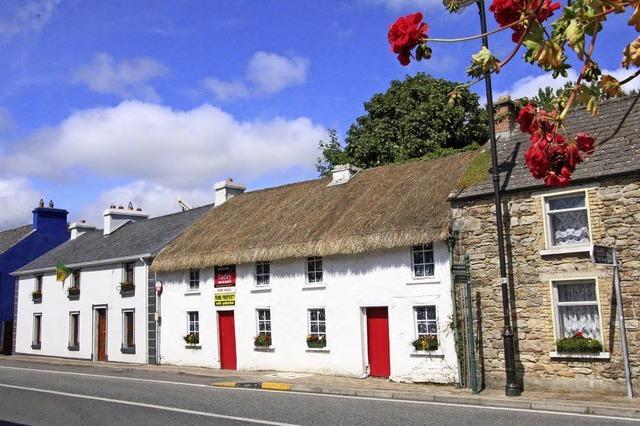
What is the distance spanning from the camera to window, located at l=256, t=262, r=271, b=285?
72.6ft

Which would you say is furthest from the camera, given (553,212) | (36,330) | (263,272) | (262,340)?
(36,330)

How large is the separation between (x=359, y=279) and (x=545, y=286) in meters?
5.85

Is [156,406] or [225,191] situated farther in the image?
[225,191]

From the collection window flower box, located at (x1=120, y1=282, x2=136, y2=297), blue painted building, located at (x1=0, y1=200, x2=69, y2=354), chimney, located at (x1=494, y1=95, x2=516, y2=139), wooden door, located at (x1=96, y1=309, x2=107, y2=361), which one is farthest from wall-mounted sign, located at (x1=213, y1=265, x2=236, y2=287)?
blue painted building, located at (x1=0, y1=200, x2=69, y2=354)

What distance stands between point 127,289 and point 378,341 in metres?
12.7

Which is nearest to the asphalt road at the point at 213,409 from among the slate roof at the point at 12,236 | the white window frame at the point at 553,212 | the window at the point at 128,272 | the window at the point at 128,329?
the white window frame at the point at 553,212

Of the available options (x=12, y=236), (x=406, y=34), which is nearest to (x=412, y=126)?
(x=12, y=236)

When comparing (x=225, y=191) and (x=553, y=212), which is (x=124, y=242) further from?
(x=553, y=212)

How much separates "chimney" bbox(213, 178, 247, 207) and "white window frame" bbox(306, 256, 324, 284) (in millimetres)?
9180

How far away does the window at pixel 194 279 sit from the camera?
80.4ft

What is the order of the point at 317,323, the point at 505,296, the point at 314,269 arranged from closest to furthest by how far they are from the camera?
the point at 505,296 < the point at 317,323 < the point at 314,269

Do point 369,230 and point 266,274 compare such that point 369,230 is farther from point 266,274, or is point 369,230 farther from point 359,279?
point 266,274

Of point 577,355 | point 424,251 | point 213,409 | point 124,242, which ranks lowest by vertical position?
point 213,409

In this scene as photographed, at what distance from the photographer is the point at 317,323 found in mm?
20484
